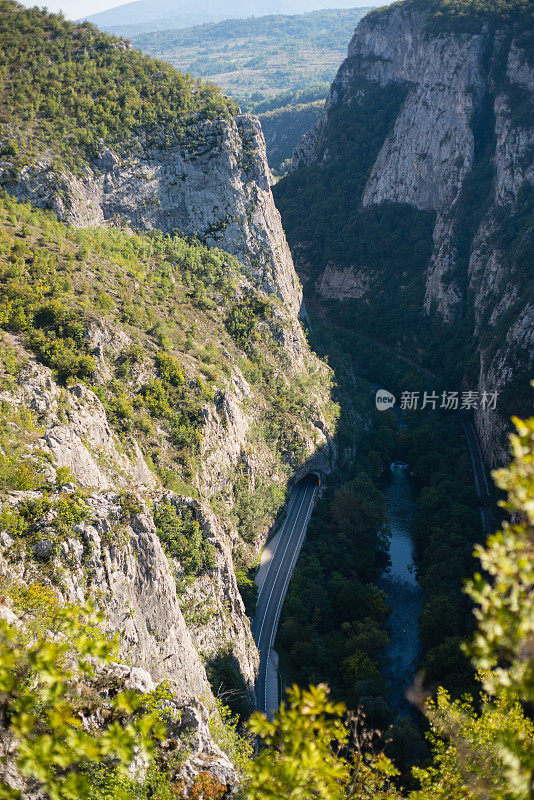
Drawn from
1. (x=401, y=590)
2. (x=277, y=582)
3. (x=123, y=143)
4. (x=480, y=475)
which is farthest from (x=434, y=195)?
(x=277, y=582)

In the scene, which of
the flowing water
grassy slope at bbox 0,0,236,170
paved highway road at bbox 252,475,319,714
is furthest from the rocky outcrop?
grassy slope at bbox 0,0,236,170

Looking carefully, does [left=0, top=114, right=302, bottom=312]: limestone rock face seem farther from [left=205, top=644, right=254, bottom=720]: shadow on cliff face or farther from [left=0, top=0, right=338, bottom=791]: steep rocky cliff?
[left=205, top=644, right=254, bottom=720]: shadow on cliff face

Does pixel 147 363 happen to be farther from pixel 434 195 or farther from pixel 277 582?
pixel 434 195

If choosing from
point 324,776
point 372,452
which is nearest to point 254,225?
point 372,452

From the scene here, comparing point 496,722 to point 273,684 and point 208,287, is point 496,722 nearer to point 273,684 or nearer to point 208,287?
point 273,684

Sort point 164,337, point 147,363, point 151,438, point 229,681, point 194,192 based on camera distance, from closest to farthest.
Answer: point 229,681, point 151,438, point 147,363, point 164,337, point 194,192

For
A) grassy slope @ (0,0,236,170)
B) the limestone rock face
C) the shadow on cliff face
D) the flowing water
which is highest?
grassy slope @ (0,0,236,170)

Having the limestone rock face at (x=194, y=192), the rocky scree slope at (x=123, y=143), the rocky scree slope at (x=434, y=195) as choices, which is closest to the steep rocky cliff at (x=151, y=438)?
the limestone rock face at (x=194, y=192)
